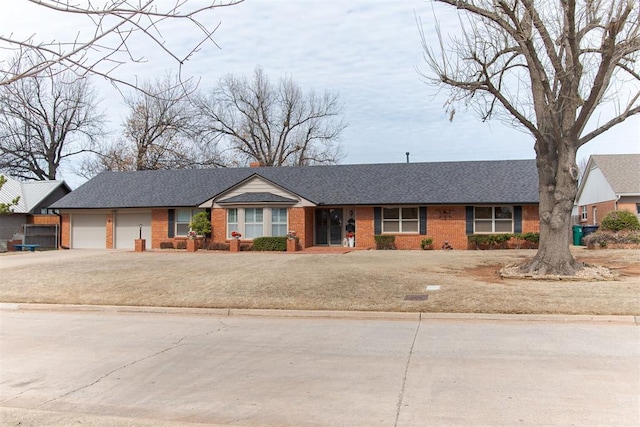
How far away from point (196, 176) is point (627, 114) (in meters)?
25.6

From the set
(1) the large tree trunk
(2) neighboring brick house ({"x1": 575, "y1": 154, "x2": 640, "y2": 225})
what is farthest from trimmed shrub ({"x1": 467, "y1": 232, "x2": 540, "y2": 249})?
(1) the large tree trunk

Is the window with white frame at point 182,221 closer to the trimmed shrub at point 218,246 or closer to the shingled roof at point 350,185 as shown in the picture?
the shingled roof at point 350,185

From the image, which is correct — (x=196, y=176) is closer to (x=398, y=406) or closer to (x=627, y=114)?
(x=627, y=114)

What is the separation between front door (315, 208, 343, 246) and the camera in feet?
97.3

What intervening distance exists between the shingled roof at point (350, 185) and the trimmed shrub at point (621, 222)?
368cm

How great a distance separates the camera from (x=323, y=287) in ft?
42.6

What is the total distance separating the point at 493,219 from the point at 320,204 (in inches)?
370

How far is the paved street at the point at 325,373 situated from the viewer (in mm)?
4934

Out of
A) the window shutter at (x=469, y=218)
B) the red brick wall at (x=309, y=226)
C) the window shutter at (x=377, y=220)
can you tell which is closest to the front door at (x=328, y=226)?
the red brick wall at (x=309, y=226)

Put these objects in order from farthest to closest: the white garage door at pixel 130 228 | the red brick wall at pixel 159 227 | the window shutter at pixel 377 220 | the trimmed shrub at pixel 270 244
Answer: the white garage door at pixel 130 228
the red brick wall at pixel 159 227
the window shutter at pixel 377 220
the trimmed shrub at pixel 270 244

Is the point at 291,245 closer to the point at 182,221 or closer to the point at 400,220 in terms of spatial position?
the point at 400,220

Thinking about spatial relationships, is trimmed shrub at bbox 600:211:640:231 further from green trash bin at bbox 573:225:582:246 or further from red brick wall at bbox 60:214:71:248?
red brick wall at bbox 60:214:71:248

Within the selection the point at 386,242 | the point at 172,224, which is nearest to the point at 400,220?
the point at 386,242

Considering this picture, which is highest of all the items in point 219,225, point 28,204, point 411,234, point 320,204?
point 28,204
